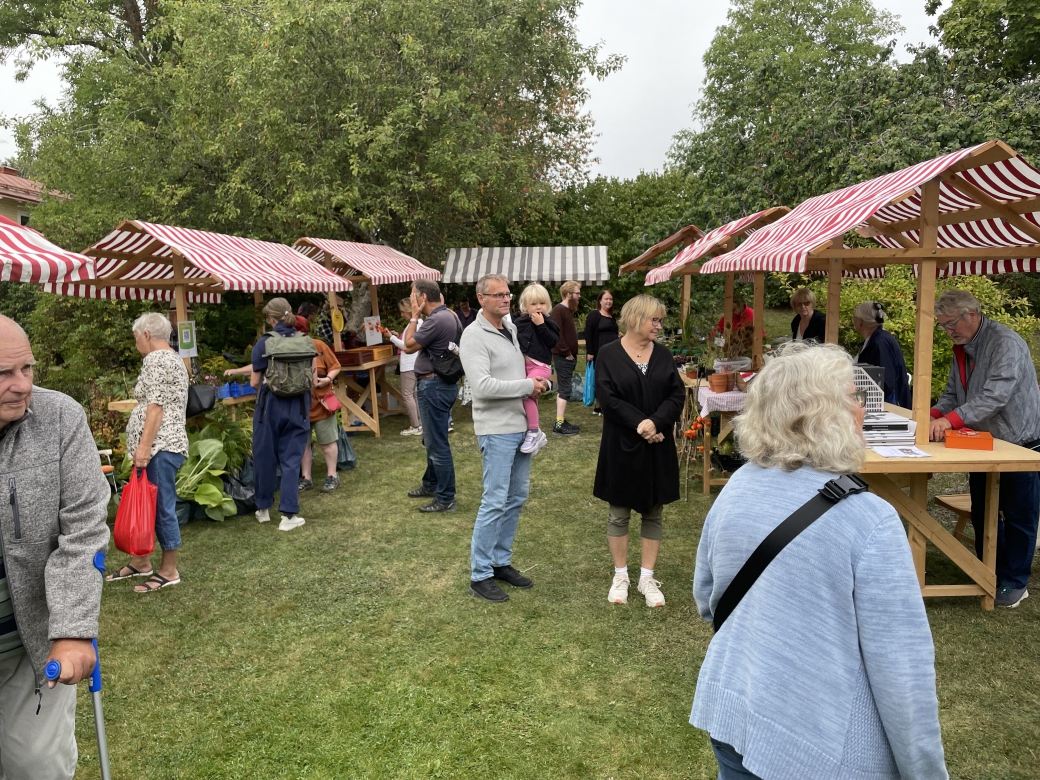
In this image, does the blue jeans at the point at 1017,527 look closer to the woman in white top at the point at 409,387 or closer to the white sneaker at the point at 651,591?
the white sneaker at the point at 651,591

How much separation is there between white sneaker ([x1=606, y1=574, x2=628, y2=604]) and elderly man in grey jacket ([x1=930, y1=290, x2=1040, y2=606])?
195 cm

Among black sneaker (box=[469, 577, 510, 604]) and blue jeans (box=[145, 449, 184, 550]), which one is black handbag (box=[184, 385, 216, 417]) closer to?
blue jeans (box=[145, 449, 184, 550])

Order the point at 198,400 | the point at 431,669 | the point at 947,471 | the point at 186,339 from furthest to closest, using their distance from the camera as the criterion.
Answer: the point at 186,339
the point at 198,400
the point at 947,471
the point at 431,669

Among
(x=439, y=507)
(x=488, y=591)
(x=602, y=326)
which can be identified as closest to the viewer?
(x=488, y=591)

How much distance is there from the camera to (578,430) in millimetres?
9883

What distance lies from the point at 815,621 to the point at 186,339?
6.34 meters

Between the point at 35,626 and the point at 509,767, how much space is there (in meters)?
1.81

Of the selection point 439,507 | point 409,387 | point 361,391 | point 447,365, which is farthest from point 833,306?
point 361,391

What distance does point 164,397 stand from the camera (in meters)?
4.62

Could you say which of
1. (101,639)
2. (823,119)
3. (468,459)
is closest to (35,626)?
(101,639)

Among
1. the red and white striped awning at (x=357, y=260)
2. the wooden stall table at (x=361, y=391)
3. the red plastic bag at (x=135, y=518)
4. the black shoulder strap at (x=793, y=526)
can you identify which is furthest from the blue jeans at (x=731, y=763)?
the red and white striped awning at (x=357, y=260)

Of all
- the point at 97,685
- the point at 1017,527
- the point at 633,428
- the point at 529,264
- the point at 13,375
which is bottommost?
the point at 1017,527

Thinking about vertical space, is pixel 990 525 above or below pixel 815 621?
below

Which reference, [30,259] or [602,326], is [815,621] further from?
[602,326]
